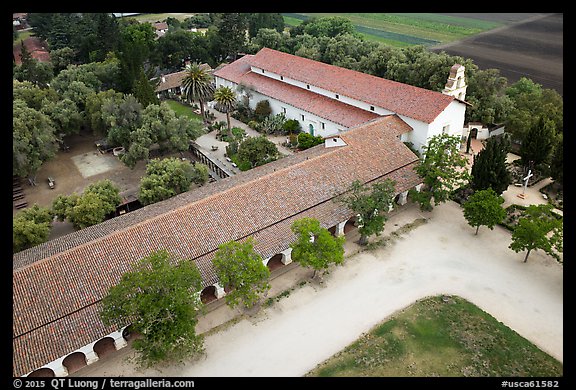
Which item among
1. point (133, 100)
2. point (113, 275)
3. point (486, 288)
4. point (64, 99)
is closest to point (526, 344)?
point (486, 288)

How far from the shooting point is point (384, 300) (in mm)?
28297

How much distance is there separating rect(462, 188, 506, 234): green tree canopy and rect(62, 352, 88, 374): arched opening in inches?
1094

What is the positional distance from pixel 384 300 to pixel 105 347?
17364 mm

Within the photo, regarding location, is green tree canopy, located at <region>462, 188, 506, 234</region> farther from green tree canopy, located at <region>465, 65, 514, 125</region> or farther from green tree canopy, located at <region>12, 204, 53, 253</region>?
green tree canopy, located at <region>12, 204, 53, 253</region>

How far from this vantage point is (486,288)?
29078 mm

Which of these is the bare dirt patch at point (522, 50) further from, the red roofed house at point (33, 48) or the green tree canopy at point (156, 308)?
the red roofed house at point (33, 48)

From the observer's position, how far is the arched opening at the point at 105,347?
2541 centimetres

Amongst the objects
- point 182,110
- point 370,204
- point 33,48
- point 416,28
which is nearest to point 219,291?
point 370,204

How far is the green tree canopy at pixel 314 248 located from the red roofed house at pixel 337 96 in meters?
17.8

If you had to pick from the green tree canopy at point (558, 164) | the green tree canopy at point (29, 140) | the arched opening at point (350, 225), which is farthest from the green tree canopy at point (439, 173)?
the green tree canopy at point (29, 140)

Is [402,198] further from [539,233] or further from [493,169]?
[539,233]

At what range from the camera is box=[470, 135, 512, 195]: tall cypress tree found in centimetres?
3503

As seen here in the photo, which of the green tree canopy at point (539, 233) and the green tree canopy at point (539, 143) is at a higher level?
the green tree canopy at point (539, 143)
